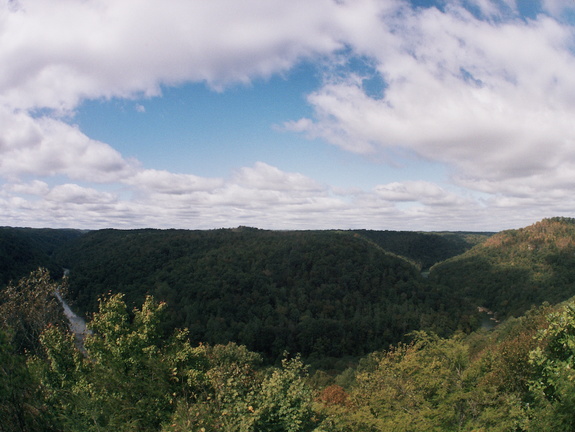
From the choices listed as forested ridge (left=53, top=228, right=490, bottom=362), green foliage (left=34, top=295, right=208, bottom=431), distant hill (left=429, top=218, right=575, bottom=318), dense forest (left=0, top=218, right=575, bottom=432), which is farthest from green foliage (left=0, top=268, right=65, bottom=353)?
distant hill (left=429, top=218, right=575, bottom=318)

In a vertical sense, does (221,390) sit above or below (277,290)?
above

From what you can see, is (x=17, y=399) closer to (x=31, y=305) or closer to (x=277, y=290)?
(x=31, y=305)

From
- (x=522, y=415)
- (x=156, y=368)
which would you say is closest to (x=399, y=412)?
(x=522, y=415)

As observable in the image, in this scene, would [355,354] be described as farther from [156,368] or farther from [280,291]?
[156,368]

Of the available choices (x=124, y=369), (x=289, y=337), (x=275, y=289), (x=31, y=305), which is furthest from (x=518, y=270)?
(x=31, y=305)

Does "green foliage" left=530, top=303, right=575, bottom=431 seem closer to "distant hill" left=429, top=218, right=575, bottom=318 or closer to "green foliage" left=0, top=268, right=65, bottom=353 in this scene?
"green foliage" left=0, top=268, right=65, bottom=353

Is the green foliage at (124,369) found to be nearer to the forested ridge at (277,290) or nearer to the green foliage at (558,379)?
the green foliage at (558,379)

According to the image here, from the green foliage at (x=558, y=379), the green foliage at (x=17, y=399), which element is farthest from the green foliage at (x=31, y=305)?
the green foliage at (x=558, y=379)
